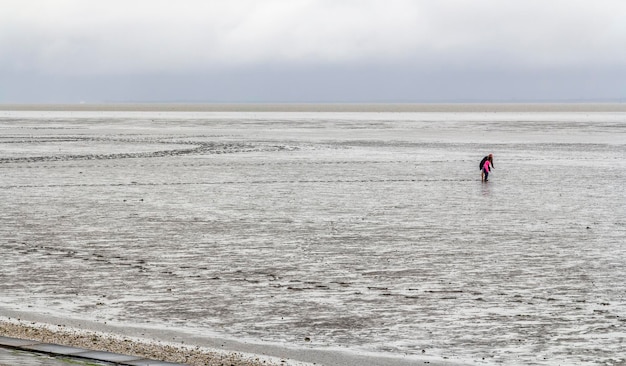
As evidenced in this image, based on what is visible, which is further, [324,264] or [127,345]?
[324,264]

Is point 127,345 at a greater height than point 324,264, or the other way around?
point 127,345

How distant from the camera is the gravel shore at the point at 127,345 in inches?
390

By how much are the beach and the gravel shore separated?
57 mm

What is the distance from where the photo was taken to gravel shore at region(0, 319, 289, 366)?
9.90 metres

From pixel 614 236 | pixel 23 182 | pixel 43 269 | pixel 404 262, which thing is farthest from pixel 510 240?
pixel 23 182

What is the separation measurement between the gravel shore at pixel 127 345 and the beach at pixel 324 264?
0.06 metres

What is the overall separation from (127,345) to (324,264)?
19.1 ft

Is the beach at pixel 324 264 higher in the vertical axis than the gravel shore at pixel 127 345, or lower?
lower

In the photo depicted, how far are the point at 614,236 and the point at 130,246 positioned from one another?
8.32 m

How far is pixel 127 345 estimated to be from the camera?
10.4 m

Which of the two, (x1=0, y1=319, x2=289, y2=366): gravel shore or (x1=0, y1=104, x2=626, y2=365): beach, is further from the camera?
(x1=0, y1=104, x2=626, y2=365): beach

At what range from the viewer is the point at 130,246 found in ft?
58.0

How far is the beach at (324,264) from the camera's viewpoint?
36.6ft

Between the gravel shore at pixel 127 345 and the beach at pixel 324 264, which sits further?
the beach at pixel 324 264
